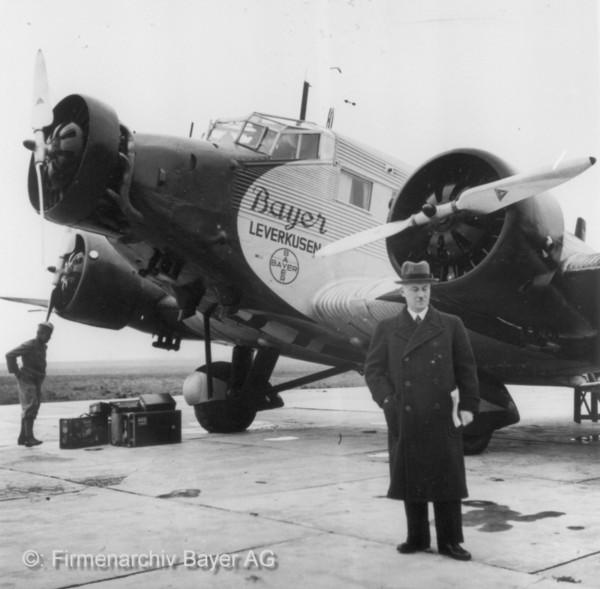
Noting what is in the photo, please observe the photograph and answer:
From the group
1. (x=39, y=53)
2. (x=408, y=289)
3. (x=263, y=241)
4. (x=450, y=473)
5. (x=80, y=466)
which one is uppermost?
(x=39, y=53)

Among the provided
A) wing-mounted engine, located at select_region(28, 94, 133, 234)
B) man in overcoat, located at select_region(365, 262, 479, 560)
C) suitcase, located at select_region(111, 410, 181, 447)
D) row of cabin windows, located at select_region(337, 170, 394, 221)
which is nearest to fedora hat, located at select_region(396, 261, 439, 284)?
man in overcoat, located at select_region(365, 262, 479, 560)

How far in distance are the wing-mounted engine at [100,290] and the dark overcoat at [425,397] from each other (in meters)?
7.76

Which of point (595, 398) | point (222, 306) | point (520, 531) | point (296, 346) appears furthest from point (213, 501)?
point (595, 398)

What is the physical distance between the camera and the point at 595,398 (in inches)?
526

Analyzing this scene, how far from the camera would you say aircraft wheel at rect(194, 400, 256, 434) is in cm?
1091

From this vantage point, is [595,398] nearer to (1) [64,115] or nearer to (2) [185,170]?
(2) [185,170]

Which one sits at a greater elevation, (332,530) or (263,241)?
(263,241)

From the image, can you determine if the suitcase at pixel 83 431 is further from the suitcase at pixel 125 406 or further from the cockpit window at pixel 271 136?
the cockpit window at pixel 271 136

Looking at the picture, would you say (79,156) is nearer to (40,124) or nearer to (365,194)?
(40,124)

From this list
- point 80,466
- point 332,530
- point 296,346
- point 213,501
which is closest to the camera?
point 332,530

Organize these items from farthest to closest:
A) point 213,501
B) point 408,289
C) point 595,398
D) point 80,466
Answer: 1. point 595,398
2. point 80,466
3. point 213,501
4. point 408,289

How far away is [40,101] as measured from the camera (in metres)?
8.15

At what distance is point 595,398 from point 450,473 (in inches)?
412

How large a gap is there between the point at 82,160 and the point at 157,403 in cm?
381
